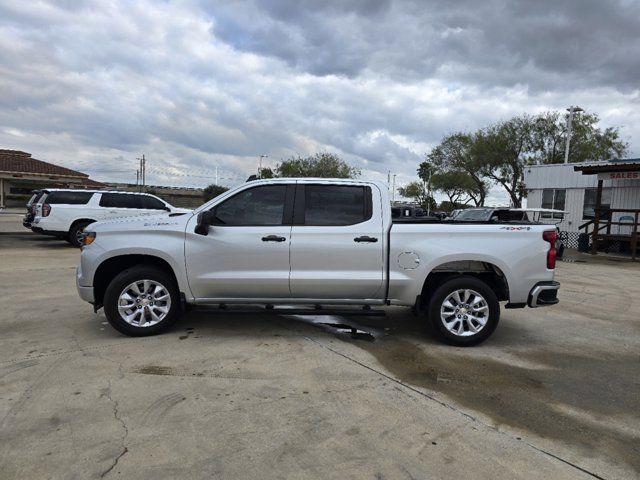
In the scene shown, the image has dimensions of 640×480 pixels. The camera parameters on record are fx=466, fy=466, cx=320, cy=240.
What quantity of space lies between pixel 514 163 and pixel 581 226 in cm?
2315

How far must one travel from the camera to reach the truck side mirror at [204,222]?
511 centimetres

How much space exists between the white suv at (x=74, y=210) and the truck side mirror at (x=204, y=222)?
8.44m

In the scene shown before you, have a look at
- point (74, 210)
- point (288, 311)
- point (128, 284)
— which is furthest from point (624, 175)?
point (74, 210)

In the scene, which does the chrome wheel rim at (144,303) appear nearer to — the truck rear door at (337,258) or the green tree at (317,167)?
the truck rear door at (337,258)

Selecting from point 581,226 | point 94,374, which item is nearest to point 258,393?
point 94,374

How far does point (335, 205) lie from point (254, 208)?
933 mm

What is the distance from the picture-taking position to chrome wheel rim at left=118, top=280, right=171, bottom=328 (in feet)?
17.0

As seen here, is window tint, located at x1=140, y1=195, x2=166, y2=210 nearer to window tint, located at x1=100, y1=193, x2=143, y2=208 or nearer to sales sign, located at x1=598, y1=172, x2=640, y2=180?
window tint, located at x1=100, y1=193, x2=143, y2=208

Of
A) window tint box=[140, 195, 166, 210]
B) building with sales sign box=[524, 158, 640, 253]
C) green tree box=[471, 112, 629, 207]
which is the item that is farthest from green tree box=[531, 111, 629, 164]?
window tint box=[140, 195, 166, 210]

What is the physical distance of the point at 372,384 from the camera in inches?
162

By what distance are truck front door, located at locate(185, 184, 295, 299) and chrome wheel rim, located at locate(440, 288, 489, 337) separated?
1.82 meters

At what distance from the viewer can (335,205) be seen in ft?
17.6

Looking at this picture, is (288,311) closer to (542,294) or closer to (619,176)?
(542,294)

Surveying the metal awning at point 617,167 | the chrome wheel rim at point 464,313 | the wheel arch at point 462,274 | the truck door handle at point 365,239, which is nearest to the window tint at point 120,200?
the truck door handle at point 365,239
